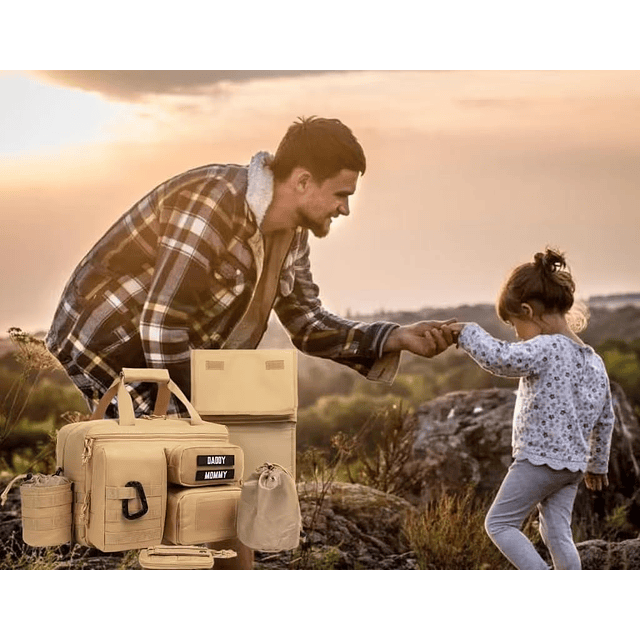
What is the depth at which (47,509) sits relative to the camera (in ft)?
17.2

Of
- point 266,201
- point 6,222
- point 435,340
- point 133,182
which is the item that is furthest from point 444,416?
point 6,222

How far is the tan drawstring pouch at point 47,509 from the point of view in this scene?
5258 mm

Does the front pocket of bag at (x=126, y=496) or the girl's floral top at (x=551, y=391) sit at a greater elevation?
the girl's floral top at (x=551, y=391)

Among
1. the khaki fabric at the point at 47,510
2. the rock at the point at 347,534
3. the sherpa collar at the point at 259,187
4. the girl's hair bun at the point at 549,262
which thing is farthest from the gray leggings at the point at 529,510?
the khaki fabric at the point at 47,510

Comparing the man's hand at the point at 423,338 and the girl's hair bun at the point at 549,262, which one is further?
the man's hand at the point at 423,338

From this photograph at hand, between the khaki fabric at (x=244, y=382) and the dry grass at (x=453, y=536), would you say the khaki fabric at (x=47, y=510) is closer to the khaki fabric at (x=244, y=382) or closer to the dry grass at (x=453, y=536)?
the khaki fabric at (x=244, y=382)

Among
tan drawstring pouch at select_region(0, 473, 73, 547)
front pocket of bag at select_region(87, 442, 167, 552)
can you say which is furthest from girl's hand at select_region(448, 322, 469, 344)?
tan drawstring pouch at select_region(0, 473, 73, 547)

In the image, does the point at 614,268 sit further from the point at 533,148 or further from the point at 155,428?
the point at 155,428

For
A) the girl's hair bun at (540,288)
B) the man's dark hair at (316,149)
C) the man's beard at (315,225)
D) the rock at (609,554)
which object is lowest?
the rock at (609,554)

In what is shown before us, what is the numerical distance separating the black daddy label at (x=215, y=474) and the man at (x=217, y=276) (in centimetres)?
46

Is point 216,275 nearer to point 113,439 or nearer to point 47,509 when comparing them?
point 113,439

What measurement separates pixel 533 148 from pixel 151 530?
2.64 metres

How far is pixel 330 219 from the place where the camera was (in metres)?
6.00

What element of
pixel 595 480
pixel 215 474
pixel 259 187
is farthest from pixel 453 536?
pixel 259 187
